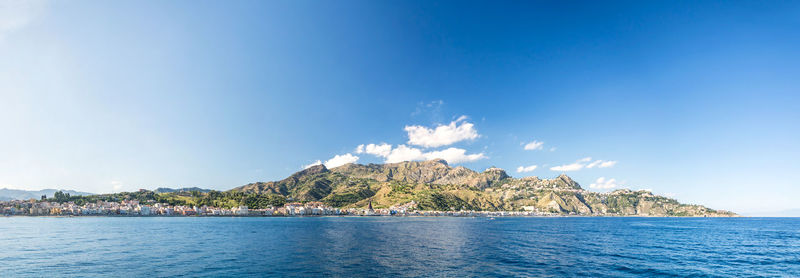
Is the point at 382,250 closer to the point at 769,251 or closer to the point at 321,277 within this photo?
the point at 321,277

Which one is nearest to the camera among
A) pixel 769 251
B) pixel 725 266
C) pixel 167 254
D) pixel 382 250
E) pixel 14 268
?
pixel 14 268

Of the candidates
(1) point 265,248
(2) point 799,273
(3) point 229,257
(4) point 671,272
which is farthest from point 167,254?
(2) point 799,273

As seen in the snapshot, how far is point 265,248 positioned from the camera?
58719 mm

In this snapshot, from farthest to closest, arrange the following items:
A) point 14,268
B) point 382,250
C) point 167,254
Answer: point 382,250
point 167,254
point 14,268

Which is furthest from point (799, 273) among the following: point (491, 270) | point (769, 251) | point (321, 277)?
point (321, 277)

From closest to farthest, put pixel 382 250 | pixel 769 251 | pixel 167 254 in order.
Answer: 1. pixel 167 254
2. pixel 382 250
3. pixel 769 251

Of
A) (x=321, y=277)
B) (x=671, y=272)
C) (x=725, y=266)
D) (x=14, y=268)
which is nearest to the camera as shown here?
(x=321, y=277)

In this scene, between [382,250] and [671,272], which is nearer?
[671,272]

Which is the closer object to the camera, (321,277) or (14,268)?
(321,277)

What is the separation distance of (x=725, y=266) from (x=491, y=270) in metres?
36.3

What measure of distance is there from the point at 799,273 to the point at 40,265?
9772cm

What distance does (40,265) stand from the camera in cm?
4025

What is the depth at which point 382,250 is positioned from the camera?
57656 millimetres

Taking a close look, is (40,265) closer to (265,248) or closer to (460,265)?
(265,248)
